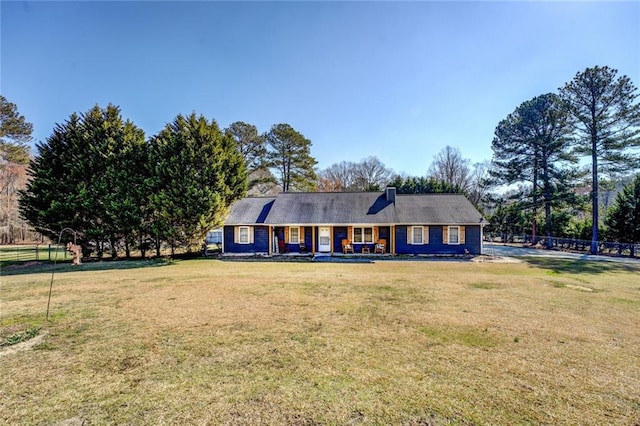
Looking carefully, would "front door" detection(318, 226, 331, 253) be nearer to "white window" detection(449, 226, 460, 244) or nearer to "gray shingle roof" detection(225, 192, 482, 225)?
"gray shingle roof" detection(225, 192, 482, 225)

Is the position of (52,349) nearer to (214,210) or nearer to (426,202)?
(214,210)

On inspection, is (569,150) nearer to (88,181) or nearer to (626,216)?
(626,216)

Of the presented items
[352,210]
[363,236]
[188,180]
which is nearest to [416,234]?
[363,236]

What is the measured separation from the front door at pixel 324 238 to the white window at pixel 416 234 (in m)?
5.75

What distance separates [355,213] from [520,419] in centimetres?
1747

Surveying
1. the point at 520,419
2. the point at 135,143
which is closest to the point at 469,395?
the point at 520,419

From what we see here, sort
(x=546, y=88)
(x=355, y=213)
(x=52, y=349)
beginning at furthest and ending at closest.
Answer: (x=546, y=88) < (x=355, y=213) < (x=52, y=349)

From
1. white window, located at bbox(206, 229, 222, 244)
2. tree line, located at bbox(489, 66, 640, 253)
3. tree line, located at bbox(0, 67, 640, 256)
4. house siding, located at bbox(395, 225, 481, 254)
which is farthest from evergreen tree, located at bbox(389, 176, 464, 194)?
white window, located at bbox(206, 229, 222, 244)

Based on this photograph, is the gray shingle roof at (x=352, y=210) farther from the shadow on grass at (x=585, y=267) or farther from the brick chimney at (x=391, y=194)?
the shadow on grass at (x=585, y=267)

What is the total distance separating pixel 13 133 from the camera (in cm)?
2189

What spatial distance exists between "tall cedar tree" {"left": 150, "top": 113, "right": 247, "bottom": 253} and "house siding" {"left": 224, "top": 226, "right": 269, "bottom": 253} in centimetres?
237

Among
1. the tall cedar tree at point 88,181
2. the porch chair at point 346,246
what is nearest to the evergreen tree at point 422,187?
the porch chair at point 346,246

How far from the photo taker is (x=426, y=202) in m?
21.4

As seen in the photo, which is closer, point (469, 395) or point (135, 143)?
point (469, 395)
